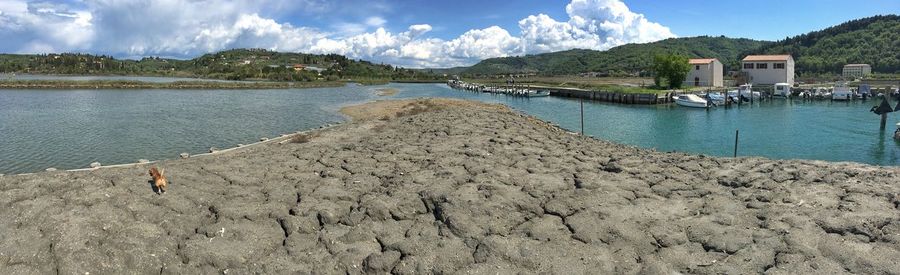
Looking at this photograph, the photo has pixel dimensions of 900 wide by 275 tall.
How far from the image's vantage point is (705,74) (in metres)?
75.7

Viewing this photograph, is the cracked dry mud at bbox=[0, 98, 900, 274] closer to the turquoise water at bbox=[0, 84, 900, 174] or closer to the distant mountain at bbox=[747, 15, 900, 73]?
the turquoise water at bbox=[0, 84, 900, 174]

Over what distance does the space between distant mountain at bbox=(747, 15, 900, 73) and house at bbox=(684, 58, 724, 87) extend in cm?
5126

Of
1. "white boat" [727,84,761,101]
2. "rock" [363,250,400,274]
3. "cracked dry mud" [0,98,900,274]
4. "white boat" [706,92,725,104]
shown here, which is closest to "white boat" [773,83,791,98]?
"white boat" [727,84,761,101]

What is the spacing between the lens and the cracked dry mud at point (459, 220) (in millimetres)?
A: 7742

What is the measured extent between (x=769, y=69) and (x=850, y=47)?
66.2m

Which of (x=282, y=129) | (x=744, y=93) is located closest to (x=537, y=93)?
(x=744, y=93)

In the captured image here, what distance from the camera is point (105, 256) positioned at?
7.56 metres

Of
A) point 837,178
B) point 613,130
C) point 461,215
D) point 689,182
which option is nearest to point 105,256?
point 461,215

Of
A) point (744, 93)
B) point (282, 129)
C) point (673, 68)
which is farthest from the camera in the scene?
point (673, 68)

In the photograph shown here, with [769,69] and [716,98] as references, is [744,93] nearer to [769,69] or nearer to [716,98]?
[716,98]

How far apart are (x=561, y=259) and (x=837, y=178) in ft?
25.3

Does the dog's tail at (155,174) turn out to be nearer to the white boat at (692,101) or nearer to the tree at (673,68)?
the white boat at (692,101)

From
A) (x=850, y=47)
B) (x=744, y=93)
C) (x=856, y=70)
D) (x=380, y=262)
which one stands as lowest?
(x=380, y=262)

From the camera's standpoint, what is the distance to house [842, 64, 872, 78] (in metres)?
99.2
